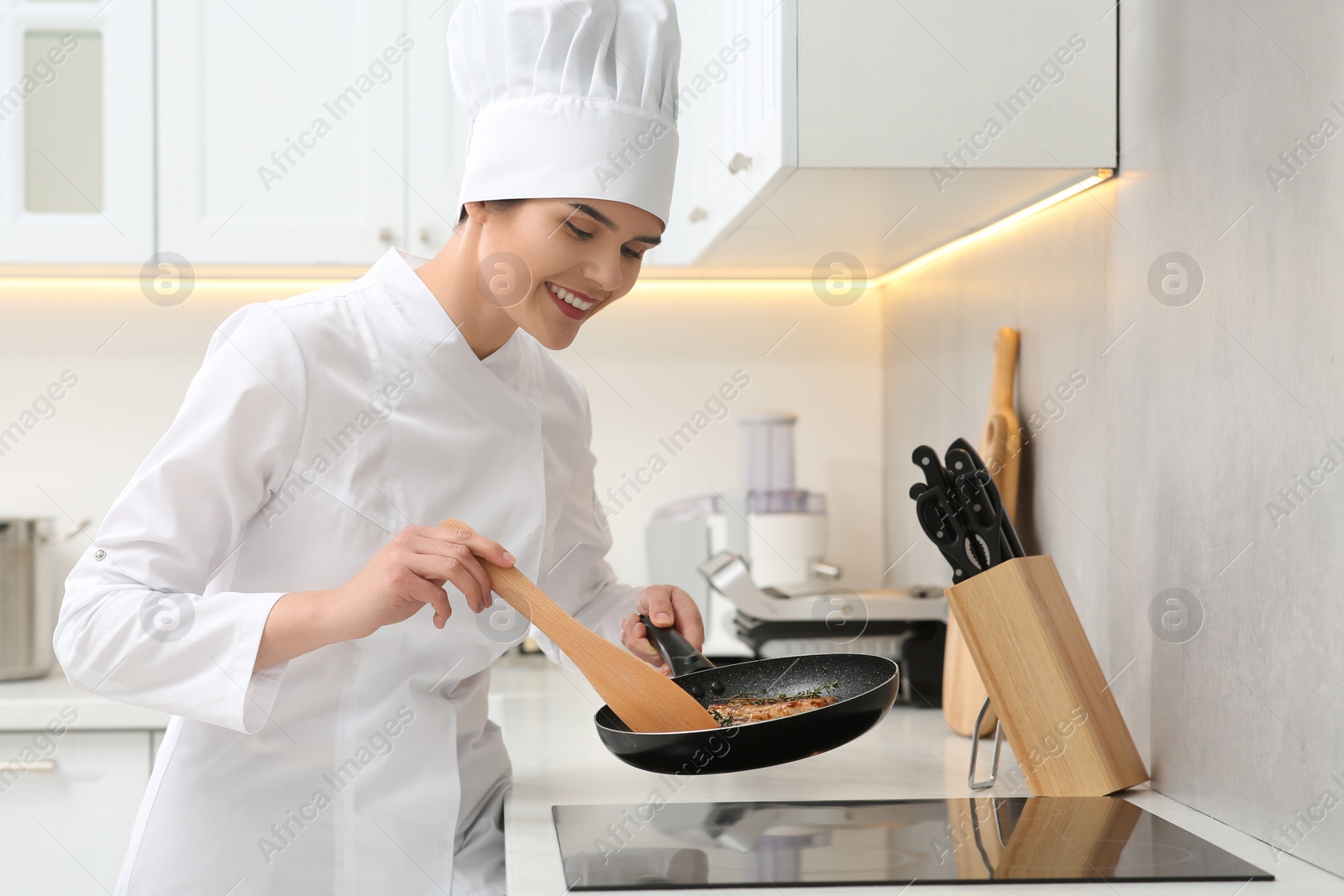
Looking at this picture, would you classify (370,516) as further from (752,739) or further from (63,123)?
(63,123)

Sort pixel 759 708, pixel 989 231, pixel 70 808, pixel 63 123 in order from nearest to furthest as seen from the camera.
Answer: pixel 759 708, pixel 989 231, pixel 70 808, pixel 63 123

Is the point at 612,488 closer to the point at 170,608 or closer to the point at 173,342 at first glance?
the point at 173,342

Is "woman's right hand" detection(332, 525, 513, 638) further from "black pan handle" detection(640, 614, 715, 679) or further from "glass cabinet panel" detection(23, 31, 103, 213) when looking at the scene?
"glass cabinet panel" detection(23, 31, 103, 213)

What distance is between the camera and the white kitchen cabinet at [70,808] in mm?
1545

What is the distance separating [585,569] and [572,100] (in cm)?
49

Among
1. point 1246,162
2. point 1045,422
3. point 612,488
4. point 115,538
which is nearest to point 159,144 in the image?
point 612,488

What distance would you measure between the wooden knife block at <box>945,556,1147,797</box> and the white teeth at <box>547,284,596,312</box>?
1.28 feet

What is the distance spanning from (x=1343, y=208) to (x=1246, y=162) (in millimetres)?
130

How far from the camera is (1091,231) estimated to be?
113 cm

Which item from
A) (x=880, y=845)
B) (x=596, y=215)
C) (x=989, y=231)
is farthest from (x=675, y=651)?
(x=989, y=231)

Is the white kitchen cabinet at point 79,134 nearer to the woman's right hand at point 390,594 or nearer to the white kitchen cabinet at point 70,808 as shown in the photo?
the white kitchen cabinet at point 70,808

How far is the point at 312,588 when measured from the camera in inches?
36.4

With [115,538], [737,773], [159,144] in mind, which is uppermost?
[159,144]

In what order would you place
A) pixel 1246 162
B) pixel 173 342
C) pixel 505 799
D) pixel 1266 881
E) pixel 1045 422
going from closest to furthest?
pixel 1266 881 < pixel 1246 162 < pixel 505 799 < pixel 1045 422 < pixel 173 342
